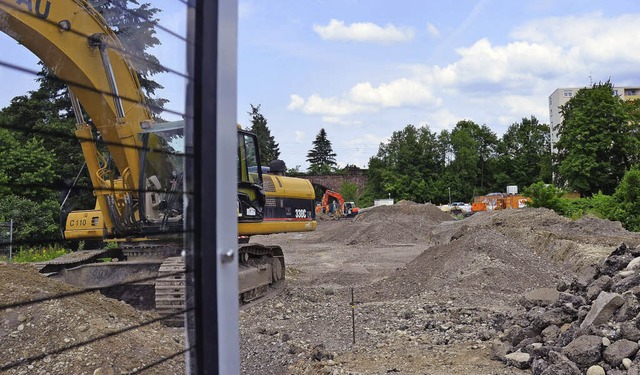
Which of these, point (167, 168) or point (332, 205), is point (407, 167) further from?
point (167, 168)

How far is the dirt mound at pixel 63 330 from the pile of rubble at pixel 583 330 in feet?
10.2

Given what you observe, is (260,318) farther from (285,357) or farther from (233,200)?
(233,200)

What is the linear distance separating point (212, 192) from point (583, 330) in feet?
16.7

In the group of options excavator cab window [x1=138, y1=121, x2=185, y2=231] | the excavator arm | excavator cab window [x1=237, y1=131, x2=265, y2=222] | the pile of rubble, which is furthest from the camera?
excavator cab window [x1=237, y1=131, x2=265, y2=222]

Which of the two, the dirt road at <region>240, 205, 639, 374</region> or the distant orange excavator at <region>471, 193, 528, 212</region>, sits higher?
the distant orange excavator at <region>471, 193, 528, 212</region>

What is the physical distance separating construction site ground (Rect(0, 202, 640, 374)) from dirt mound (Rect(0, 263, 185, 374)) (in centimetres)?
1


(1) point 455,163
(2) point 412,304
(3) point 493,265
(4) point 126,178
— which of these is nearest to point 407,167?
(1) point 455,163

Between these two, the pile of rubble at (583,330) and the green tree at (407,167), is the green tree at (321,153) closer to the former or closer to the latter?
the green tree at (407,167)

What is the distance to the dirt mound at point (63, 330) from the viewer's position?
390 cm

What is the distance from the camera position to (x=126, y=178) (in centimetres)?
338

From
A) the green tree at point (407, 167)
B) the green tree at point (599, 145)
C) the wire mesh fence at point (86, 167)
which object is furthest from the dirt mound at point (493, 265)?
the green tree at point (407, 167)

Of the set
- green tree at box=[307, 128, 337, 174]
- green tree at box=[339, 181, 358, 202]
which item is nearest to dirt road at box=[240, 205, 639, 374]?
A: green tree at box=[339, 181, 358, 202]

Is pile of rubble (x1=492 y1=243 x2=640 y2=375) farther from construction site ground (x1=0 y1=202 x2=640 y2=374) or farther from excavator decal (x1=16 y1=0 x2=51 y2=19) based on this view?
excavator decal (x1=16 y1=0 x2=51 y2=19)

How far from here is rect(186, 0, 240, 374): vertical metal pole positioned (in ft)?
3.36
